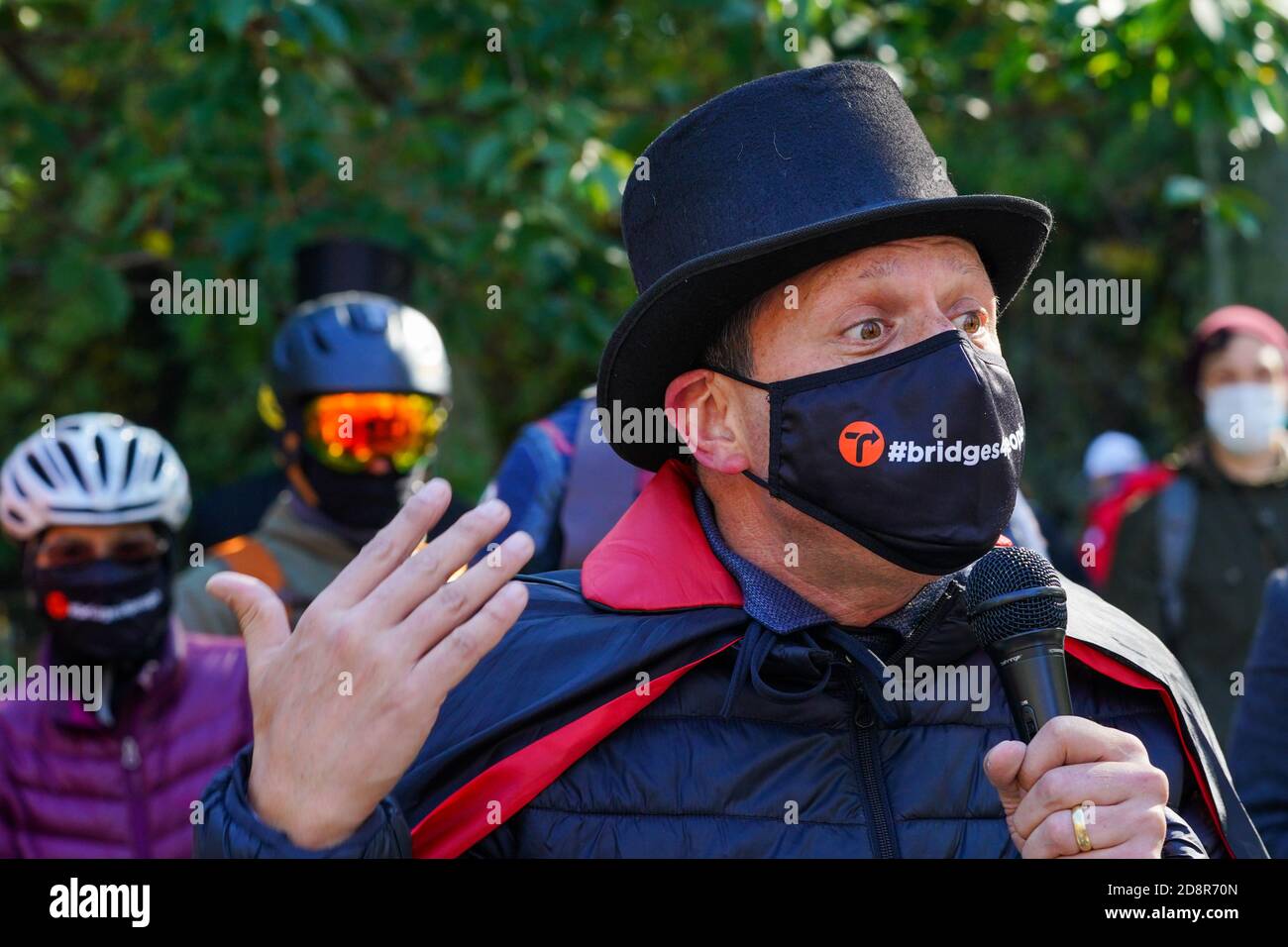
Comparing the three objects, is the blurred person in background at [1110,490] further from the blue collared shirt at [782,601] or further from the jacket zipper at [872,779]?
the jacket zipper at [872,779]

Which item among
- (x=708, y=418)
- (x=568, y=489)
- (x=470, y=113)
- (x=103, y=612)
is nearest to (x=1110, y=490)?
(x=470, y=113)

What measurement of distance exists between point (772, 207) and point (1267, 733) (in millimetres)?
1842

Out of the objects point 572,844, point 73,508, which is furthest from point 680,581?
point 73,508

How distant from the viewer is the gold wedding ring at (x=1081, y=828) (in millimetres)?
2133

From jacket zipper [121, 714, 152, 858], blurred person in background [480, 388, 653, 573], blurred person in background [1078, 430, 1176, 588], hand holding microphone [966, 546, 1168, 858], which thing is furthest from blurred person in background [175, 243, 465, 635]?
hand holding microphone [966, 546, 1168, 858]

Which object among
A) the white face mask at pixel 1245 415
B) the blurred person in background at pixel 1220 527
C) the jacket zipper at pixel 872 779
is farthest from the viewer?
the white face mask at pixel 1245 415

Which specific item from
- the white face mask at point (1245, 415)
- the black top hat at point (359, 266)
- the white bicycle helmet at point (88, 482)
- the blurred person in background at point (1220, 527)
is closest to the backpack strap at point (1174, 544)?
the blurred person in background at point (1220, 527)

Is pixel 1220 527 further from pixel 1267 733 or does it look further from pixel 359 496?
pixel 359 496

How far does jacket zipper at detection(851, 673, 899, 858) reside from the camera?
101 inches

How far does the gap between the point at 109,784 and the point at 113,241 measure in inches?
179

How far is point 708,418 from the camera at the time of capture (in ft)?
9.55

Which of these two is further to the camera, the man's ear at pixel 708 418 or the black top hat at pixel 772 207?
the man's ear at pixel 708 418

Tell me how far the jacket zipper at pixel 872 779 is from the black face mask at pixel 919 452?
0.25m

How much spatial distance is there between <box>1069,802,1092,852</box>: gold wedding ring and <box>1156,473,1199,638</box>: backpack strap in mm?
4923
